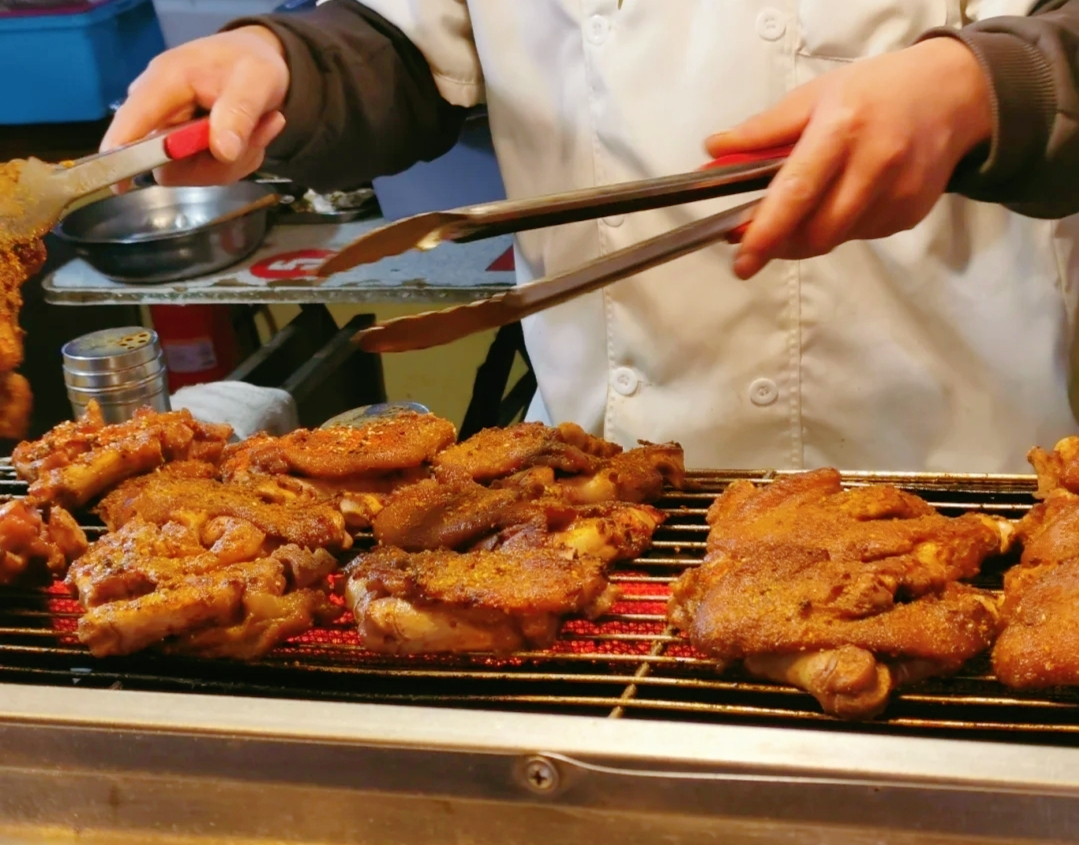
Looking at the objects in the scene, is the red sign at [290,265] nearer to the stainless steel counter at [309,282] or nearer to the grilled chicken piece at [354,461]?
the stainless steel counter at [309,282]

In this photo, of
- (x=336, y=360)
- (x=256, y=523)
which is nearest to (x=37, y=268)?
(x=256, y=523)

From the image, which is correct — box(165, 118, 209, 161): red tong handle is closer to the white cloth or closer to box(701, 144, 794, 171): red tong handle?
box(701, 144, 794, 171): red tong handle

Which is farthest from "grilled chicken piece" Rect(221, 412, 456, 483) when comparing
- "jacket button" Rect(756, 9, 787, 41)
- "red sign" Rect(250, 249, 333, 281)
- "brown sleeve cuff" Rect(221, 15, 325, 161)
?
"red sign" Rect(250, 249, 333, 281)

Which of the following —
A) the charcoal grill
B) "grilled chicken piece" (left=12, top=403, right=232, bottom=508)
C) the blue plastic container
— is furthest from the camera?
the blue plastic container

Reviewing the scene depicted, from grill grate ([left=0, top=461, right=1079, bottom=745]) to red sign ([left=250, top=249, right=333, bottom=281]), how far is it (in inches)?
95.1

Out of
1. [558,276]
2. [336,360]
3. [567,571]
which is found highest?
[558,276]

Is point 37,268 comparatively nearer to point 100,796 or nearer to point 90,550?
point 90,550

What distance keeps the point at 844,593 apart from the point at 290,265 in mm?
3257

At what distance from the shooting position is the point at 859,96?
1659mm

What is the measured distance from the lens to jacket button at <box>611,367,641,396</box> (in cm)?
273

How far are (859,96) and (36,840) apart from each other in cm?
166

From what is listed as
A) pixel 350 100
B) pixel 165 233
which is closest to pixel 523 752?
pixel 350 100

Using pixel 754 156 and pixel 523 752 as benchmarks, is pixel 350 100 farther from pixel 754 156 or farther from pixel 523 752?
pixel 523 752

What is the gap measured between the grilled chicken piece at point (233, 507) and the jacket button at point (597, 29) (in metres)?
1.30
